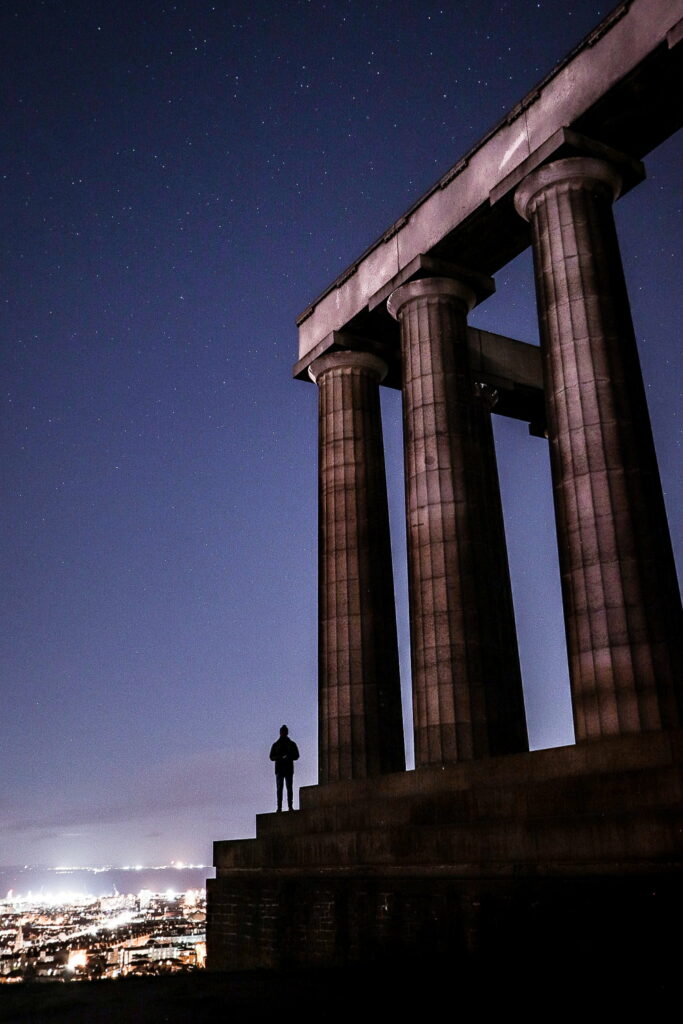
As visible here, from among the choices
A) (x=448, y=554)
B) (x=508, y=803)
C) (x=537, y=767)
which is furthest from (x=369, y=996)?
(x=448, y=554)

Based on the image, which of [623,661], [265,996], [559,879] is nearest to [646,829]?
[559,879]

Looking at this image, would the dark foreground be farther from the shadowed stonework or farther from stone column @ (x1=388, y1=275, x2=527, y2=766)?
stone column @ (x1=388, y1=275, x2=527, y2=766)

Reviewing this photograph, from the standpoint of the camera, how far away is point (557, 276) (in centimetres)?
2539

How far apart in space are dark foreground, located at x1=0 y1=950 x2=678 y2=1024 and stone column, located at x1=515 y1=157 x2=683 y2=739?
6246 mm

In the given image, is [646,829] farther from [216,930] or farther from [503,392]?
[503,392]

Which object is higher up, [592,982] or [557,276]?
[557,276]

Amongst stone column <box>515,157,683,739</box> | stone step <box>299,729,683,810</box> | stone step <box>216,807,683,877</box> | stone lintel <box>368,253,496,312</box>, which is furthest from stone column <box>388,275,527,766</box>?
stone column <box>515,157,683,739</box>

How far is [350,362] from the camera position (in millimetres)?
35688

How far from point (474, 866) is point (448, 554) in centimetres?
1030

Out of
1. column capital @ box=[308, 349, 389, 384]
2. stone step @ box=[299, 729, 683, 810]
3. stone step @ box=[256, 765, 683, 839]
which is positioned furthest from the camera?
column capital @ box=[308, 349, 389, 384]

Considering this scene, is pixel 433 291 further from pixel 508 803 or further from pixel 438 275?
pixel 508 803

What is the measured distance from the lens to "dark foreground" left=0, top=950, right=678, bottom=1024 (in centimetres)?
1454

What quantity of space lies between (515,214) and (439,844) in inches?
765

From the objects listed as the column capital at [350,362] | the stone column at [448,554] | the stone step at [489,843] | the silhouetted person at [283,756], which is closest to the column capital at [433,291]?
the stone column at [448,554]
